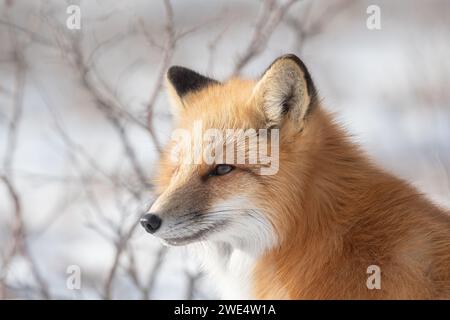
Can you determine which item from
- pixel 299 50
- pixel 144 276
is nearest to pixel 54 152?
pixel 144 276

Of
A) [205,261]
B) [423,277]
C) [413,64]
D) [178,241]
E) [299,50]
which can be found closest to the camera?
[423,277]

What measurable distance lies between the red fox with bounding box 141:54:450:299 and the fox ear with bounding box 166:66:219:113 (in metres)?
0.47

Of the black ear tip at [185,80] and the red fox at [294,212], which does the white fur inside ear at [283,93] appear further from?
the black ear tip at [185,80]

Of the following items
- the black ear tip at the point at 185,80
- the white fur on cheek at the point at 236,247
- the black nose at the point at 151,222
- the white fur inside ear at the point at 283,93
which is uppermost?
the black ear tip at the point at 185,80

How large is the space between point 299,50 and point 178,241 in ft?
8.93

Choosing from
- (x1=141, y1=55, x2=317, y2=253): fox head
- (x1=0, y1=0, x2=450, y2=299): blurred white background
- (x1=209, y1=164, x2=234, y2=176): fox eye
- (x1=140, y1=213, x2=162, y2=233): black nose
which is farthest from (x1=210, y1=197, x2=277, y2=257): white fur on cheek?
(x1=0, y1=0, x2=450, y2=299): blurred white background

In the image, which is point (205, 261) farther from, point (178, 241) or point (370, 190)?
point (370, 190)

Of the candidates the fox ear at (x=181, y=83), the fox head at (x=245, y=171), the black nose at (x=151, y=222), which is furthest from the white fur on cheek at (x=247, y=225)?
the fox ear at (x=181, y=83)

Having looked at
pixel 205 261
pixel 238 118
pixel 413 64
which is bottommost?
pixel 205 261

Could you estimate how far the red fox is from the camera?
300cm

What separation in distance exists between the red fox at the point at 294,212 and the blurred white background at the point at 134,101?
170cm

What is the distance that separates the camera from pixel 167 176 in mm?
3418

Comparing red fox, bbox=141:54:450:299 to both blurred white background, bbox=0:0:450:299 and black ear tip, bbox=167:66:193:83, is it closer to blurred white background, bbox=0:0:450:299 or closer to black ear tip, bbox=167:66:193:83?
black ear tip, bbox=167:66:193:83

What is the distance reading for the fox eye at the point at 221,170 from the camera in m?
3.07
